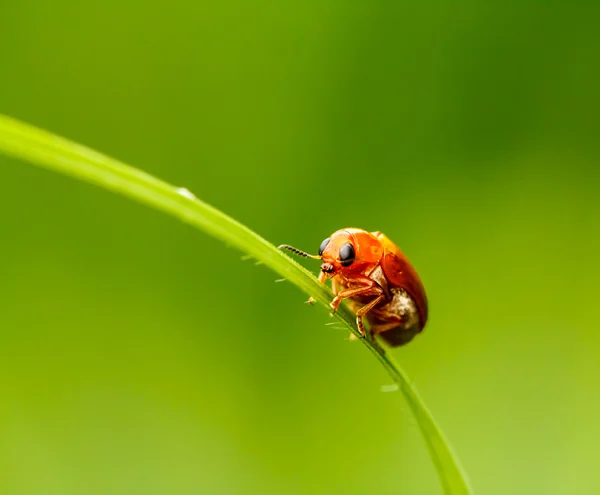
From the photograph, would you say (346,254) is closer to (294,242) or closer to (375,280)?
(375,280)

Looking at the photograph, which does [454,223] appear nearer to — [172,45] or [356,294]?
[172,45]

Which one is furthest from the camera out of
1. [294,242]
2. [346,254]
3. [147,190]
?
[294,242]

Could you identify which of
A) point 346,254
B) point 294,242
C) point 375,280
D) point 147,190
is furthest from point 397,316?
point 294,242

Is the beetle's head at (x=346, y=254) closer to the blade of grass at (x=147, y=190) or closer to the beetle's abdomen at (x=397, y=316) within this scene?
the beetle's abdomen at (x=397, y=316)

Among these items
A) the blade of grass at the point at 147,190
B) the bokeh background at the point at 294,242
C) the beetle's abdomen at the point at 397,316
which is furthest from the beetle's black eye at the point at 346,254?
the bokeh background at the point at 294,242

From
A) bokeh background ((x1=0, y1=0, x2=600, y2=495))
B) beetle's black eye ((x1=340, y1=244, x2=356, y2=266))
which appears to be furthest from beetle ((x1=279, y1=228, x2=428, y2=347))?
bokeh background ((x1=0, y1=0, x2=600, y2=495))

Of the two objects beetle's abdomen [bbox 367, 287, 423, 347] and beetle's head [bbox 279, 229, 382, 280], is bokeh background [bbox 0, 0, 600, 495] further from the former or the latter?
beetle's head [bbox 279, 229, 382, 280]
